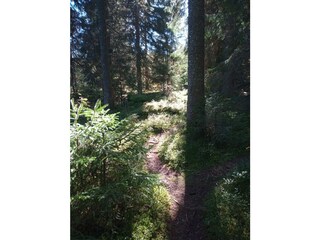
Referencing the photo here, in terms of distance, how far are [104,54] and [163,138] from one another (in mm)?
3637

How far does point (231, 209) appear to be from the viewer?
3.15m

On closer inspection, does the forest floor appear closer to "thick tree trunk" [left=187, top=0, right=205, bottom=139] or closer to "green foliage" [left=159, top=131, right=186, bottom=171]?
"green foliage" [left=159, top=131, right=186, bottom=171]

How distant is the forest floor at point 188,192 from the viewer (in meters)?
3.22

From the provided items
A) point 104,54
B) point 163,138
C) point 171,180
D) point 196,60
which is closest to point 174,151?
point 163,138

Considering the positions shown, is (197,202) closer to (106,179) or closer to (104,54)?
(106,179)

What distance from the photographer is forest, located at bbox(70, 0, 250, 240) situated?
9.69 feet

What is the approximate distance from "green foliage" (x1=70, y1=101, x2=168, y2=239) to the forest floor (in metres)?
0.24

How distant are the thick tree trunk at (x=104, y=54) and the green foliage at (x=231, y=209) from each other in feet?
15.0
